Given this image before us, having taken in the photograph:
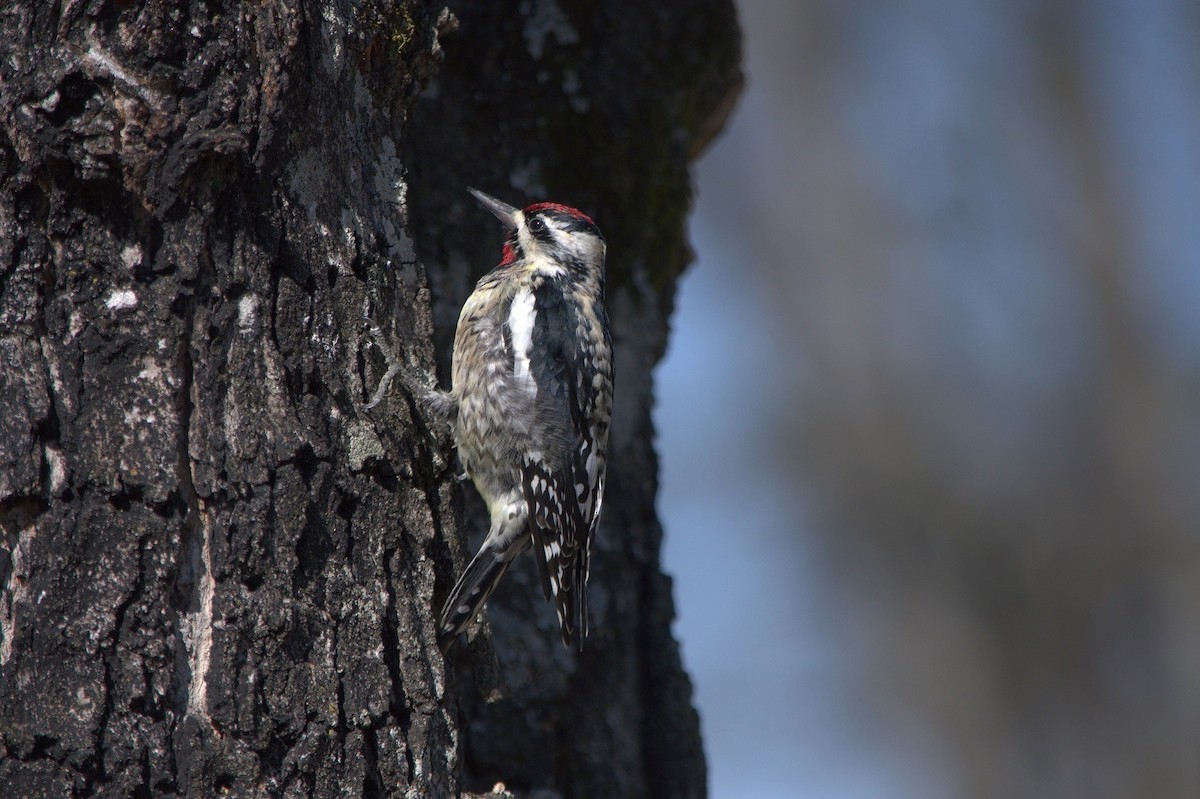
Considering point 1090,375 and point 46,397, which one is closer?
point 46,397

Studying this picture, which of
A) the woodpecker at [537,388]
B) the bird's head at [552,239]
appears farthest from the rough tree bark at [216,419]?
the bird's head at [552,239]

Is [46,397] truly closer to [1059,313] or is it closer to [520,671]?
[520,671]

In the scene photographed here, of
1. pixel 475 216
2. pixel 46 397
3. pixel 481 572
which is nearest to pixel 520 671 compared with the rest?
pixel 481 572

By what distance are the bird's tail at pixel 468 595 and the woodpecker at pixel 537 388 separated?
0.36 metres

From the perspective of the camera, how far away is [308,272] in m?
2.43

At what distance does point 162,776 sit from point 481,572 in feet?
3.05

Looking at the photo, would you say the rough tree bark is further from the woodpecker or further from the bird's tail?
the woodpecker

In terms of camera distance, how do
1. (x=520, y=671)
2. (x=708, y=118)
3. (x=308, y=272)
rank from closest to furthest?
1. (x=308, y=272)
2. (x=520, y=671)
3. (x=708, y=118)

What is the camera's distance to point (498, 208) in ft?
11.6

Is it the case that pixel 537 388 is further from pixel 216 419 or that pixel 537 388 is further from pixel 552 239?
pixel 216 419

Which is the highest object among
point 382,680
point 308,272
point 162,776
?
point 308,272

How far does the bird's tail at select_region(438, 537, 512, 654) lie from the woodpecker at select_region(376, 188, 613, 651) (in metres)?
0.36

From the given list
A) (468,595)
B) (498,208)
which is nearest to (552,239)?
(498,208)

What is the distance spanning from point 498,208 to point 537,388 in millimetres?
552
